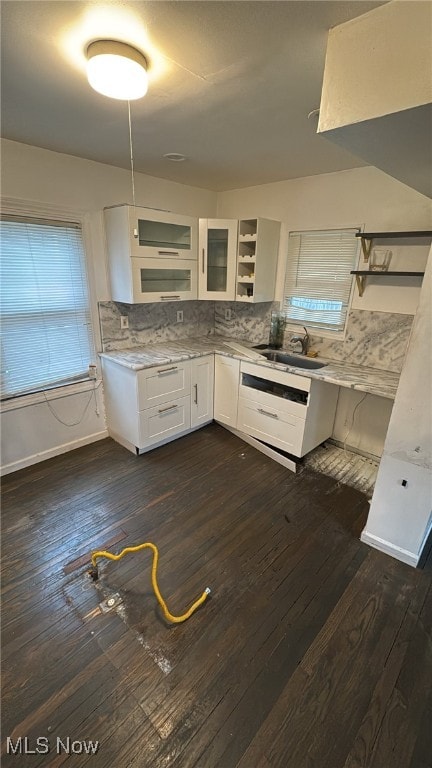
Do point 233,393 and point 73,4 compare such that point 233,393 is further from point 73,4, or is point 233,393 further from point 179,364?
point 73,4

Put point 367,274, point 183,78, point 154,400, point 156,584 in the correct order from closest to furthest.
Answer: point 183,78
point 156,584
point 367,274
point 154,400

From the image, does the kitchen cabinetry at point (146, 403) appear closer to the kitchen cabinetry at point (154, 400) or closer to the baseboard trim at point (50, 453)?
the kitchen cabinetry at point (154, 400)

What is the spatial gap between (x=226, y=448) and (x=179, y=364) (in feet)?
3.00

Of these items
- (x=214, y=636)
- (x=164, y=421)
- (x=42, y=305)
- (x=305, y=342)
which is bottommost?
(x=214, y=636)

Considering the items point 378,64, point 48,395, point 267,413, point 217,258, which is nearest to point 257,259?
point 217,258

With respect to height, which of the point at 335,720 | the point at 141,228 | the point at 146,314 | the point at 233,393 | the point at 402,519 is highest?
the point at 141,228

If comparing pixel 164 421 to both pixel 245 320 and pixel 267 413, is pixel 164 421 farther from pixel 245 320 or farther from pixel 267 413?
pixel 245 320

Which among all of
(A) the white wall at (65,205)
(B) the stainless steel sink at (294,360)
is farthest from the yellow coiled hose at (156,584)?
(B) the stainless steel sink at (294,360)

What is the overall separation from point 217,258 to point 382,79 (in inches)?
94.6

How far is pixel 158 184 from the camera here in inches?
122

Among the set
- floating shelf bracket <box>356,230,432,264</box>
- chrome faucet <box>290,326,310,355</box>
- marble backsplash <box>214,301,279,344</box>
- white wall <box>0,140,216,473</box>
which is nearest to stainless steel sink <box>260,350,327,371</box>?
chrome faucet <box>290,326,310,355</box>

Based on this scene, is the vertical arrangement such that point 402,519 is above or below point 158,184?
below

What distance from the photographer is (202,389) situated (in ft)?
10.7

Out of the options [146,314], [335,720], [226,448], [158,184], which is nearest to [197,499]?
[226,448]
